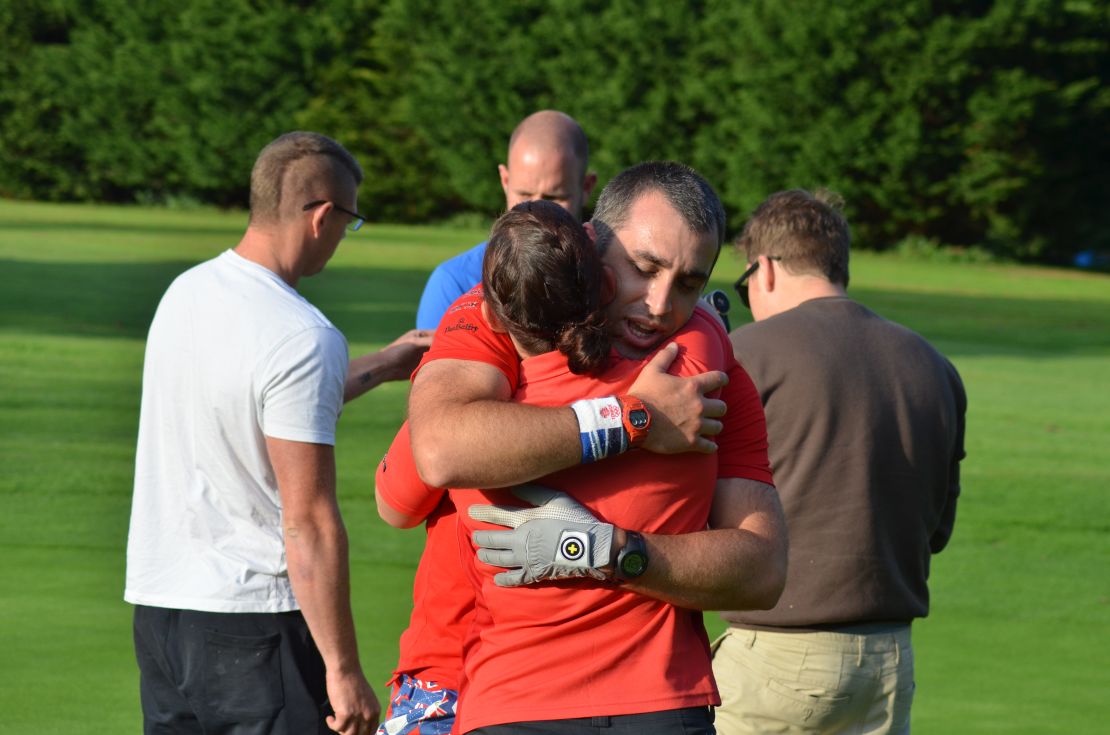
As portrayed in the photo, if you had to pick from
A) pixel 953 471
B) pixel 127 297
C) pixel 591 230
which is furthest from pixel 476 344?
pixel 127 297

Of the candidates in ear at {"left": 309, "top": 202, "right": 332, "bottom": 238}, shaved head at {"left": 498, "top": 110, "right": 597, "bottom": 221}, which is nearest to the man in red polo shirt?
ear at {"left": 309, "top": 202, "right": 332, "bottom": 238}

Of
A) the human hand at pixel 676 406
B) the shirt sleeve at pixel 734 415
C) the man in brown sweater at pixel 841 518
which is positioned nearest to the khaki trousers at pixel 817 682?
the man in brown sweater at pixel 841 518

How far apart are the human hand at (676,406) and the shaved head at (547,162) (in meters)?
2.48

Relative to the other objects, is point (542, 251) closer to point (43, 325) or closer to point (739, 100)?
point (43, 325)

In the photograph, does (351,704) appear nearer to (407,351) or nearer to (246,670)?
(246,670)

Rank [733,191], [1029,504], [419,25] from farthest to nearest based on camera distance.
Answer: [419,25]
[733,191]
[1029,504]

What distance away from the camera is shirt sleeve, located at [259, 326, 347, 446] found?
135 inches

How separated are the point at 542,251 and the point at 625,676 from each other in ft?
2.37

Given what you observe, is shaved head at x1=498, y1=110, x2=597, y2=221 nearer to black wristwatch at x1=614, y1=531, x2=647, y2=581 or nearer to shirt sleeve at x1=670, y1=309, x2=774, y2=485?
shirt sleeve at x1=670, y1=309, x2=774, y2=485

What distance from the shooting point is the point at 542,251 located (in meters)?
2.39

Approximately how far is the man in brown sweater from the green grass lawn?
7.42 ft

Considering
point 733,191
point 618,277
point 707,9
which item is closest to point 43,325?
point 618,277

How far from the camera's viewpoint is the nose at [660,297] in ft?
8.31

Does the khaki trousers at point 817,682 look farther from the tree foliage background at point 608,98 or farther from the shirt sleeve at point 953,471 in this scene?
the tree foliage background at point 608,98
